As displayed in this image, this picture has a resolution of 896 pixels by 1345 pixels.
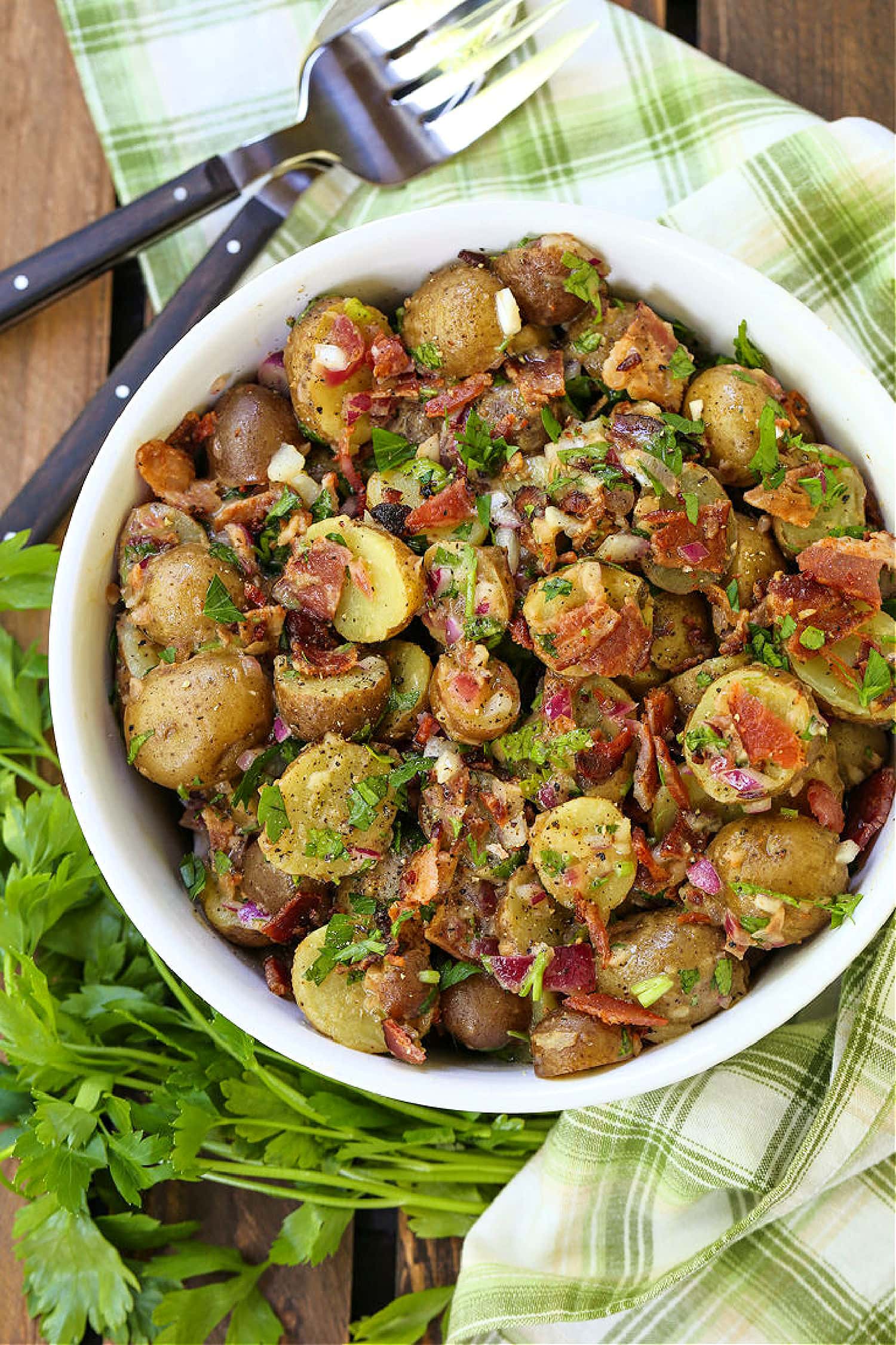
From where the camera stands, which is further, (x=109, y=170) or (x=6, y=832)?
(x=109, y=170)

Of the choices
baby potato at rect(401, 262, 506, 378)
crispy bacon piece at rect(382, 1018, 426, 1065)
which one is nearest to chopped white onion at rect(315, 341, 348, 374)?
baby potato at rect(401, 262, 506, 378)

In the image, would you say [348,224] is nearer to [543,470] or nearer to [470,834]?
[543,470]

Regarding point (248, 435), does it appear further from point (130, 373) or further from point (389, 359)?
point (130, 373)

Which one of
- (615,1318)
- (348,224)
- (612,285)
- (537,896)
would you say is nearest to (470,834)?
(537,896)

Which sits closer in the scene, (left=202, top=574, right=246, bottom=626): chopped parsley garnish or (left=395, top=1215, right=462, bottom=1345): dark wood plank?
(left=202, top=574, right=246, bottom=626): chopped parsley garnish

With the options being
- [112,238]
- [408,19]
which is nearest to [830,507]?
[408,19]

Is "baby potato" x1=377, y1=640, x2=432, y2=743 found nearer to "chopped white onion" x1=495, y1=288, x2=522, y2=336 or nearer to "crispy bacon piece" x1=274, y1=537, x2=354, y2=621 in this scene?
"crispy bacon piece" x1=274, y1=537, x2=354, y2=621

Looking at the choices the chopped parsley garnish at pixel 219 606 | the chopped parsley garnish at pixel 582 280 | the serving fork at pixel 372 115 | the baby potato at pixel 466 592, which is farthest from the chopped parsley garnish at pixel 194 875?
the serving fork at pixel 372 115
